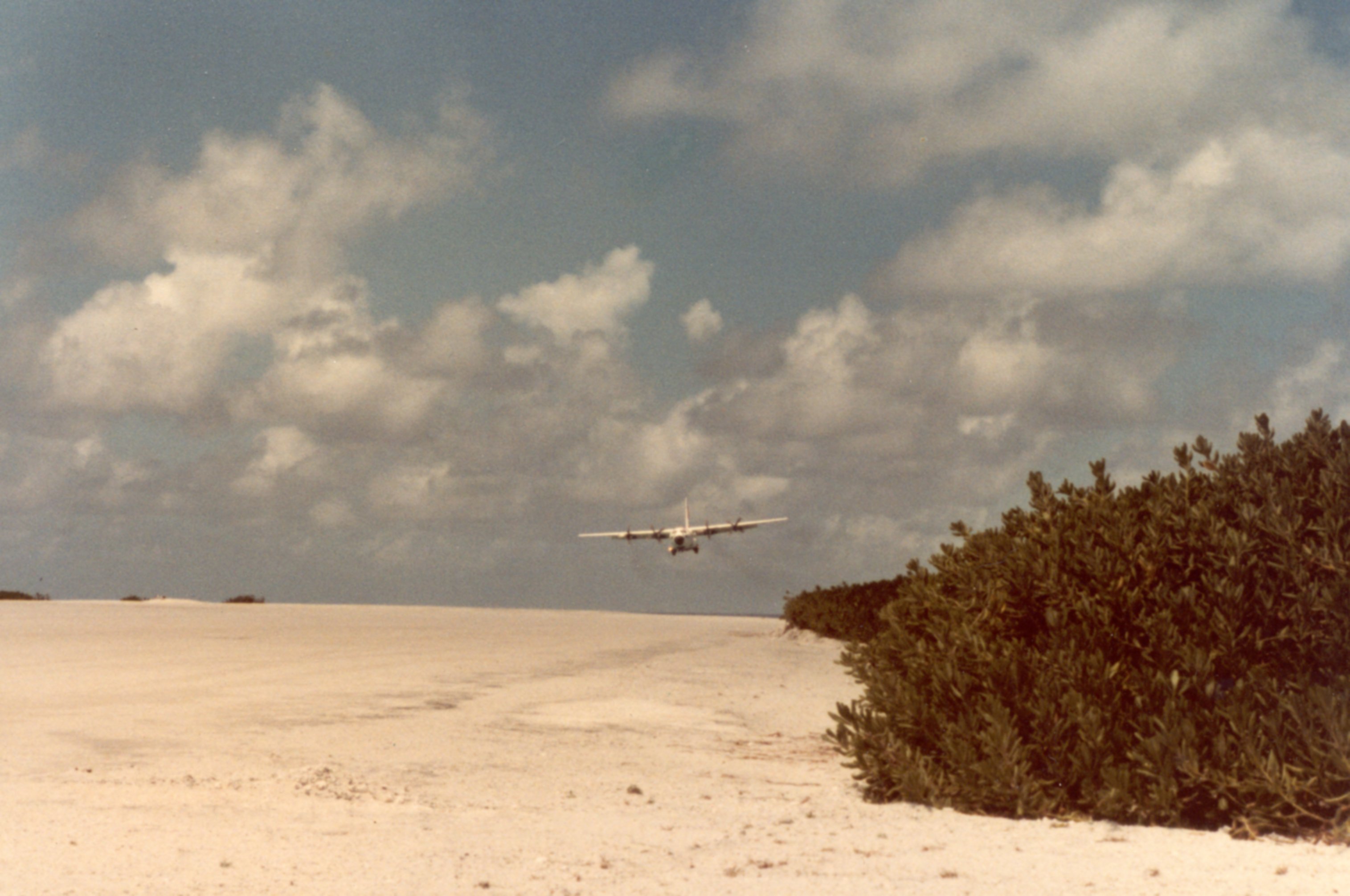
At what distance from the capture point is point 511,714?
44.3ft

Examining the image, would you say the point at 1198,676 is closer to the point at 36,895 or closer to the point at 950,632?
the point at 950,632

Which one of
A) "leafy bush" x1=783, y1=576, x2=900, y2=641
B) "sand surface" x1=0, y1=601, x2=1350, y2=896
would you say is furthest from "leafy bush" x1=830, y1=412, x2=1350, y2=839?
"leafy bush" x1=783, y1=576, x2=900, y2=641

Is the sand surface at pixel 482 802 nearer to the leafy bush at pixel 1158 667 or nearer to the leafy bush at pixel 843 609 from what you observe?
the leafy bush at pixel 1158 667

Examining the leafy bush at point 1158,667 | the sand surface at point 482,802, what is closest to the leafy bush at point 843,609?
the sand surface at point 482,802

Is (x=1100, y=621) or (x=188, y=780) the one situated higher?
(x=1100, y=621)

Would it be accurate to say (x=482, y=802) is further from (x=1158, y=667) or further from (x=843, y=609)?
(x=843, y=609)

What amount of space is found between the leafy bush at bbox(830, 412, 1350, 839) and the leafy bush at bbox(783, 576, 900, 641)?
15652mm

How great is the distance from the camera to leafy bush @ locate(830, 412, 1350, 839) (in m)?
7.00

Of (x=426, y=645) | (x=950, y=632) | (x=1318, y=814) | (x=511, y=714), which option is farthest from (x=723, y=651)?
(x=1318, y=814)

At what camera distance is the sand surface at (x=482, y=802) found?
604 cm

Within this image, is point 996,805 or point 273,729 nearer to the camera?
point 996,805

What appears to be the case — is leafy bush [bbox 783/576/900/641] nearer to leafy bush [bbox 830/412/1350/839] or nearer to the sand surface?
the sand surface

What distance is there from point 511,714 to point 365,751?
3.33 meters

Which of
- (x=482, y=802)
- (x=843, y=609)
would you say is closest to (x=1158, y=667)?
(x=482, y=802)
